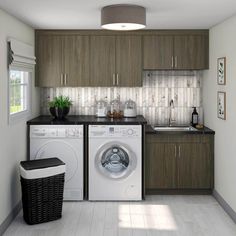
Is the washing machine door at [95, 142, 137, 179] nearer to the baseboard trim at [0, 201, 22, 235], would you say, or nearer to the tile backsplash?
the tile backsplash

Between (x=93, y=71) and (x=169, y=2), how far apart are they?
216cm

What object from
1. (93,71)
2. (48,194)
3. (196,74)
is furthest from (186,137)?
(48,194)

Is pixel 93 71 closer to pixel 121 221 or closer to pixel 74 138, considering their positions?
pixel 74 138

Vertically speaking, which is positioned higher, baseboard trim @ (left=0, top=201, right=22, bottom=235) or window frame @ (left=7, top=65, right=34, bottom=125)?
A: window frame @ (left=7, top=65, right=34, bottom=125)

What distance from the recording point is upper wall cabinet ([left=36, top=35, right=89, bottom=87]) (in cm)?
607

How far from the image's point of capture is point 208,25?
5652 millimetres

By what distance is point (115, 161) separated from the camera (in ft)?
18.7

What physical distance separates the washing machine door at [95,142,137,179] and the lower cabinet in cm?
29

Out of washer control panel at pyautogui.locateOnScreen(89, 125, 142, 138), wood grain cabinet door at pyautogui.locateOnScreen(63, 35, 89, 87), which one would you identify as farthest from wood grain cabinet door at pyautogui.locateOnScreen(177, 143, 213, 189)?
wood grain cabinet door at pyautogui.locateOnScreen(63, 35, 89, 87)

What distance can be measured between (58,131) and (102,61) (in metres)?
1.18

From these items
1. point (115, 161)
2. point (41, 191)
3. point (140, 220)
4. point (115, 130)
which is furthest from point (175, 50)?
point (41, 191)

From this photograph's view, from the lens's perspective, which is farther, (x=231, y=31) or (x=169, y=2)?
(x=231, y=31)

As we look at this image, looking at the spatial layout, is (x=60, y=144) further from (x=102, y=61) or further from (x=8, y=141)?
(x=102, y=61)

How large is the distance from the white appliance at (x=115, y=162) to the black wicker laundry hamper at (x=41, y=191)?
0.78 m
